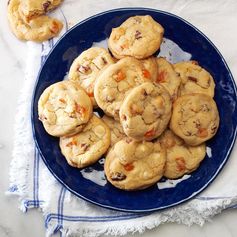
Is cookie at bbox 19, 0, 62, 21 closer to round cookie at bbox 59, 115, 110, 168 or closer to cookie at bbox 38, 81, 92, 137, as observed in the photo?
cookie at bbox 38, 81, 92, 137

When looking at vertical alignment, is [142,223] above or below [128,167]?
below

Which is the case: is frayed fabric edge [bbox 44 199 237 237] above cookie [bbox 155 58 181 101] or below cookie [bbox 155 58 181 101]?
below

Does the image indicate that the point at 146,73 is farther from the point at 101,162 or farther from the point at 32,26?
the point at 32,26

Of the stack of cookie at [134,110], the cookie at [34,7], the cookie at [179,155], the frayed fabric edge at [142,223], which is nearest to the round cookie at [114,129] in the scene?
the stack of cookie at [134,110]


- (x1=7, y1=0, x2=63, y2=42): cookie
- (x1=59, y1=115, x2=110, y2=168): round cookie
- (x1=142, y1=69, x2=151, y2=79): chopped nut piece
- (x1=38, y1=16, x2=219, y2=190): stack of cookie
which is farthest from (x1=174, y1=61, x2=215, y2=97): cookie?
(x1=7, y1=0, x2=63, y2=42): cookie

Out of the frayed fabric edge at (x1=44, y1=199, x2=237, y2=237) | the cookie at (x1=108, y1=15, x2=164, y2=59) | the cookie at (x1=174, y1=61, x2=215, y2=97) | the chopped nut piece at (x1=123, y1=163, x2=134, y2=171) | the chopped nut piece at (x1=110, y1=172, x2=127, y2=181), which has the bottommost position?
the frayed fabric edge at (x1=44, y1=199, x2=237, y2=237)

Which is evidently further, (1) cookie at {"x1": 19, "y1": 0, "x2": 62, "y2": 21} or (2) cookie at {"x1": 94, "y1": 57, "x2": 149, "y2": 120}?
(1) cookie at {"x1": 19, "y1": 0, "x2": 62, "y2": 21}

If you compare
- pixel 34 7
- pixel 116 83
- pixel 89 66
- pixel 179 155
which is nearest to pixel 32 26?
pixel 34 7
